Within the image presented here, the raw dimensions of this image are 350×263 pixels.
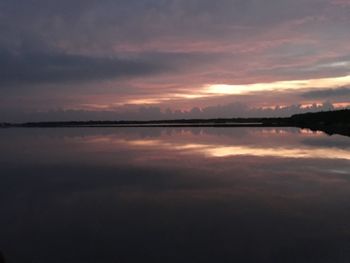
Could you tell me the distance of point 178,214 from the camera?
486 inches

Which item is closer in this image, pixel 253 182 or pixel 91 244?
pixel 91 244

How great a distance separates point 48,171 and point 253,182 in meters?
10.9

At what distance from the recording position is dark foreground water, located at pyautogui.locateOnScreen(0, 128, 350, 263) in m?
9.15

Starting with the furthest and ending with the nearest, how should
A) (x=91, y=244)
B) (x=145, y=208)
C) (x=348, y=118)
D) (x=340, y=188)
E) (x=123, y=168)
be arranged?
1. (x=348, y=118)
2. (x=123, y=168)
3. (x=340, y=188)
4. (x=145, y=208)
5. (x=91, y=244)

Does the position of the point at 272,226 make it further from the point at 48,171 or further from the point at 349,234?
the point at 48,171

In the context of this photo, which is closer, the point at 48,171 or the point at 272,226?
the point at 272,226

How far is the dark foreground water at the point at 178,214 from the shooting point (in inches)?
360

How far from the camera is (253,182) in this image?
18234mm

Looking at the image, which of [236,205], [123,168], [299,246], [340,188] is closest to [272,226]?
[299,246]

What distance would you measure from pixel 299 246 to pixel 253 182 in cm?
893

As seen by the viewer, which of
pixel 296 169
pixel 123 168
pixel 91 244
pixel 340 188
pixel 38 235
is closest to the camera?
pixel 91 244

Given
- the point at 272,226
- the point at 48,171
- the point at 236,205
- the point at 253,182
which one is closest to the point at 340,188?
the point at 253,182

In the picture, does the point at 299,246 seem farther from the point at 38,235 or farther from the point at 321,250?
the point at 38,235

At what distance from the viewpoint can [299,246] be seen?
30.6 feet
